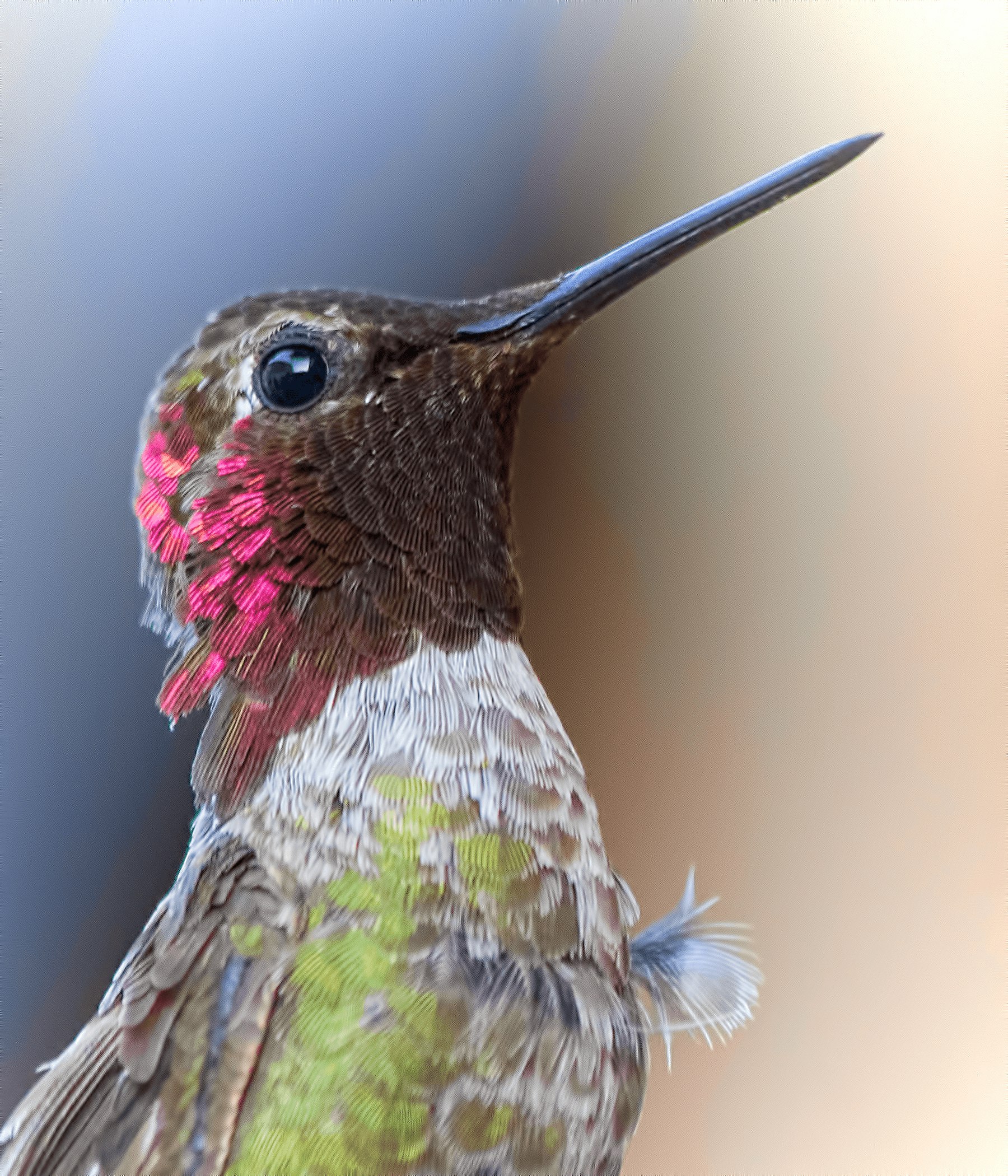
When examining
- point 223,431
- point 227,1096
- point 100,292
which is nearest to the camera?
point 227,1096

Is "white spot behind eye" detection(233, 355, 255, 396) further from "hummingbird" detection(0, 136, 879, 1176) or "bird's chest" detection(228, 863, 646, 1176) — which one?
"bird's chest" detection(228, 863, 646, 1176)

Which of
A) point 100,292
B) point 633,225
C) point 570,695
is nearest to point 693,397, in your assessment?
point 633,225

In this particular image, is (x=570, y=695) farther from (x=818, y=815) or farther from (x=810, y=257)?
(x=810, y=257)

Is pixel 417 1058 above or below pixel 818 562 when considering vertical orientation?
below

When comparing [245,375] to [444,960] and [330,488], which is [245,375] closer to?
[330,488]

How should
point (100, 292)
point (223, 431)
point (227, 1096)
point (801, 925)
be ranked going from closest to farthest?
point (227, 1096) → point (223, 431) → point (100, 292) → point (801, 925)

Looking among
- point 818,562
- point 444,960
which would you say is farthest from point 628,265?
point 444,960
